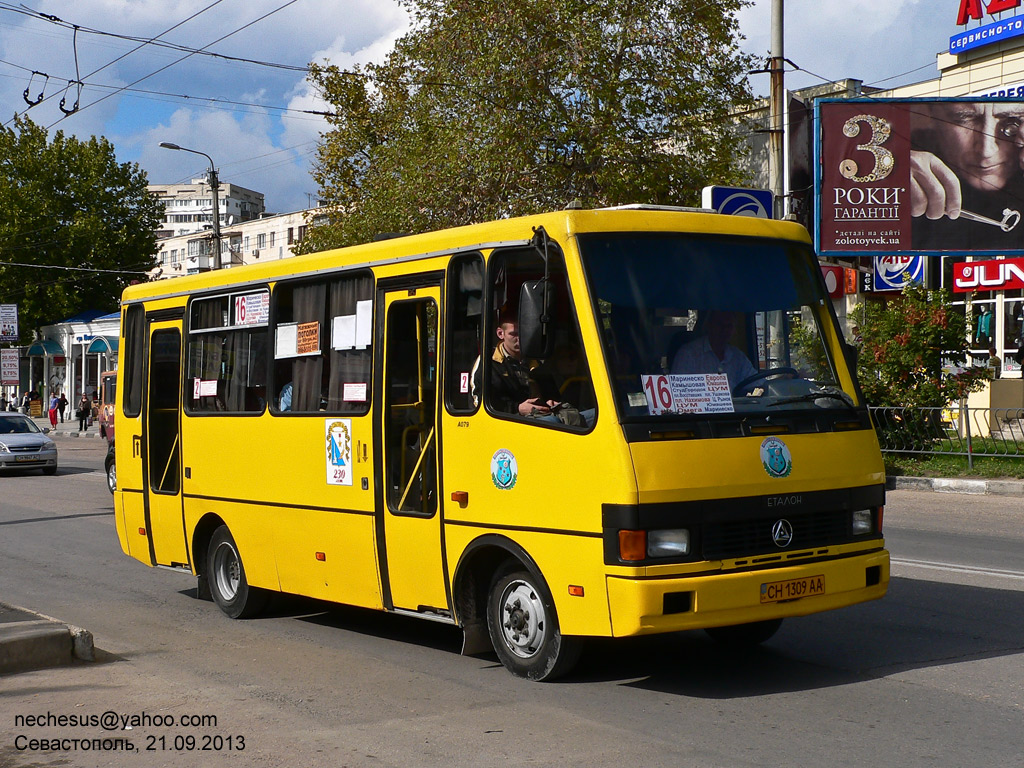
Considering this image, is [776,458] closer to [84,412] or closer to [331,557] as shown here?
[331,557]

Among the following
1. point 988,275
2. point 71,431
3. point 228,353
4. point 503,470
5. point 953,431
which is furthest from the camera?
point 71,431

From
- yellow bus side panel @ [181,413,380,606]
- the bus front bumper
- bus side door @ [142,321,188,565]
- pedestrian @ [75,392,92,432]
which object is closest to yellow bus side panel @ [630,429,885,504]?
the bus front bumper

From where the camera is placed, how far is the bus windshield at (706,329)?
6344mm

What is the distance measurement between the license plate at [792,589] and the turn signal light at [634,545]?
2.32ft

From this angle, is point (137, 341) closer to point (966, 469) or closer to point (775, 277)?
point (775, 277)

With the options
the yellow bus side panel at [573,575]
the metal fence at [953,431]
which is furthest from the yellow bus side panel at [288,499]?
the metal fence at [953,431]

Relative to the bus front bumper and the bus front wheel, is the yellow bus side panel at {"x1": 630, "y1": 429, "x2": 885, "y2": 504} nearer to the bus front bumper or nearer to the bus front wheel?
the bus front bumper

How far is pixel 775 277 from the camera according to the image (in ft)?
23.0

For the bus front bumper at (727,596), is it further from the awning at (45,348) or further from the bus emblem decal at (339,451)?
the awning at (45,348)

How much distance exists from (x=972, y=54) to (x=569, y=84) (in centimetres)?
927

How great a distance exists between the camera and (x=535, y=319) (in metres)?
6.23

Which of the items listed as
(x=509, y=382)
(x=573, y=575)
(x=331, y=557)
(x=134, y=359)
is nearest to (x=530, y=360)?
(x=509, y=382)

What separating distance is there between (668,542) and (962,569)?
Result: 5393mm

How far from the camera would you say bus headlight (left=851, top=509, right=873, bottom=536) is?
671 cm
